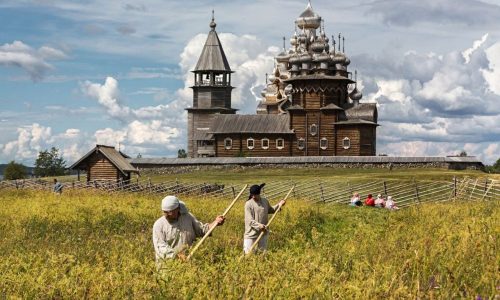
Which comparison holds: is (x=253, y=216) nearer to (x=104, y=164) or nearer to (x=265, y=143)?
(x=104, y=164)

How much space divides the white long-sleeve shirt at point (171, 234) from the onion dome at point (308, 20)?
78.0 m

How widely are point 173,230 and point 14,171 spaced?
6881 cm

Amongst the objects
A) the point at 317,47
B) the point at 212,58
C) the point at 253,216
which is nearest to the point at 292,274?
the point at 253,216

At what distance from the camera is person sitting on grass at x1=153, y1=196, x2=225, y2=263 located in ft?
30.4

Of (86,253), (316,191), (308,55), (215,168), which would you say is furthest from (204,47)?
(86,253)

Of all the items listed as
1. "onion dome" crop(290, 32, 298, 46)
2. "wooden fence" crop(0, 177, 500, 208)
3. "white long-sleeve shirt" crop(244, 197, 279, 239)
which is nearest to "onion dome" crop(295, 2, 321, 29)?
"onion dome" crop(290, 32, 298, 46)

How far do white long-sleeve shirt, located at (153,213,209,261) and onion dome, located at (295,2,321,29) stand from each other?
78.0 metres

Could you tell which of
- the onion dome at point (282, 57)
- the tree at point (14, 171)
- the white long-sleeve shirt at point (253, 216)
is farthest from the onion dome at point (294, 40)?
the white long-sleeve shirt at point (253, 216)

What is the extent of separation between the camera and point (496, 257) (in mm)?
8219

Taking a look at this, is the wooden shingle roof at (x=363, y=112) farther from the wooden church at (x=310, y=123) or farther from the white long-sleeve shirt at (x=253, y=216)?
the white long-sleeve shirt at (x=253, y=216)

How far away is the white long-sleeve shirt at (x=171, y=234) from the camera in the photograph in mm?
9406

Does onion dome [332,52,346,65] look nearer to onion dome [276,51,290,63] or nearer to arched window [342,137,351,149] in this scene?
arched window [342,137,351,149]

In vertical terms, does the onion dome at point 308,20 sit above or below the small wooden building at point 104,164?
above

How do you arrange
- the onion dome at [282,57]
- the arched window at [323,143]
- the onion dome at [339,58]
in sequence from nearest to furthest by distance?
the arched window at [323,143] < the onion dome at [339,58] < the onion dome at [282,57]
